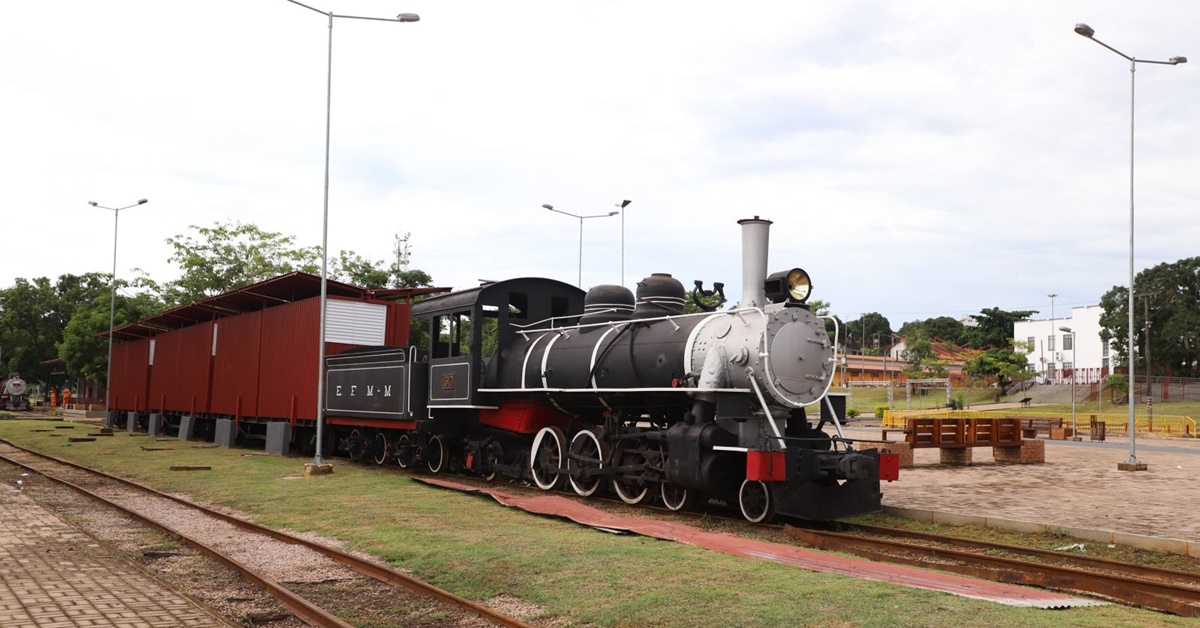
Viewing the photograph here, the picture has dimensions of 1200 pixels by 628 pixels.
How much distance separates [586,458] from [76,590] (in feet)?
23.6

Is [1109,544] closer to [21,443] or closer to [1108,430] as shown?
[21,443]

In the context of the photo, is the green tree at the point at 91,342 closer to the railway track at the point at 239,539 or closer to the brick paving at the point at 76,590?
the railway track at the point at 239,539

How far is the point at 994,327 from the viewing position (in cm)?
8931

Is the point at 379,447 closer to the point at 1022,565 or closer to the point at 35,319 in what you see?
the point at 1022,565

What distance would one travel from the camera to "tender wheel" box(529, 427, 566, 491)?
1414cm

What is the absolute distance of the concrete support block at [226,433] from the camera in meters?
25.5

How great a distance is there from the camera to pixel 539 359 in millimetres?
14344

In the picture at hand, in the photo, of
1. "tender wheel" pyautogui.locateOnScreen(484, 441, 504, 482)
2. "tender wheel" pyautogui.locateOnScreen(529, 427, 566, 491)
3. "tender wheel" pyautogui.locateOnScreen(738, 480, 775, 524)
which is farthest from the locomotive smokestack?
"tender wheel" pyautogui.locateOnScreen(484, 441, 504, 482)

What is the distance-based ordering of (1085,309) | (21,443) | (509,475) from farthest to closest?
Answer: 1. (1085,309)
2. (21,443)
3. (509,475)

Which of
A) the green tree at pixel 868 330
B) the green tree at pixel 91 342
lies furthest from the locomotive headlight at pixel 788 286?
the green tree at pixel 868 330

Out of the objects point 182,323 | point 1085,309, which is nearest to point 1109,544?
point 182,323

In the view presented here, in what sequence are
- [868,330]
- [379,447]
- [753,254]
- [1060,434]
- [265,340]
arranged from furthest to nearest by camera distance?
[868,330] < [1060,434] < [265,340] < [379,447] < [753,254]

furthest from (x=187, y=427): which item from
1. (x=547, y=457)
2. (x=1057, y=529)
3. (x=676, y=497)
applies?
(x=1057, y=529)

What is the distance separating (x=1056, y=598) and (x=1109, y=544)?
11.9ft
